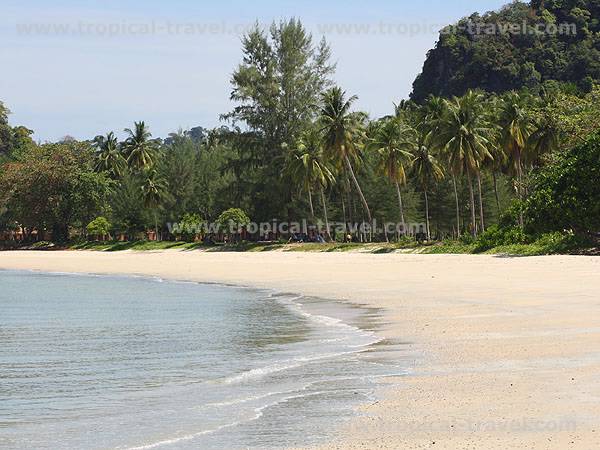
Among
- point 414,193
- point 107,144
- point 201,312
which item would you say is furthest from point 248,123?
point 201,312

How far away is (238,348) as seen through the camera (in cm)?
1527

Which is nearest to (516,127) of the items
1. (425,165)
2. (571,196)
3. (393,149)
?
(425,165)

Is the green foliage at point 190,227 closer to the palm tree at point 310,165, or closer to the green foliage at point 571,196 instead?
the palm tree at point 310,165

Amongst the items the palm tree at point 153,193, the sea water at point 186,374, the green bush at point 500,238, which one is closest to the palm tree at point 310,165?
the palm tree at point 153,193

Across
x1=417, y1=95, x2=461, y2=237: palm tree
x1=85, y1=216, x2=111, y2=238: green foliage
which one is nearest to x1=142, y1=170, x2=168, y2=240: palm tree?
x1=85, y1=216, x2=111, y2=238: green foliage

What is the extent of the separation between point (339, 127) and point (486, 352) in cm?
5273

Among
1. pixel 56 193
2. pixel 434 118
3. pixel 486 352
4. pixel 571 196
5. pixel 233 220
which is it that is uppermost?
pixel 434 118

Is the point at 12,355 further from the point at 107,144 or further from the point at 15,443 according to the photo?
the point at 107,144

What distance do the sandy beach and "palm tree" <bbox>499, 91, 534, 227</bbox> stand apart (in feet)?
92.9

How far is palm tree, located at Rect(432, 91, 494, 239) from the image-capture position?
190 ft

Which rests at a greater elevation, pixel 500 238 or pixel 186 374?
pixel 500 238

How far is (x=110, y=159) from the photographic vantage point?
106m

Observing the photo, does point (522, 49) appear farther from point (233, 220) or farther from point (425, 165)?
point (233, 220)

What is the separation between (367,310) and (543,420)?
13550 mm
